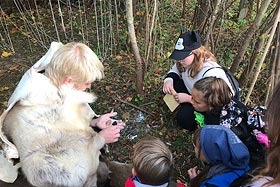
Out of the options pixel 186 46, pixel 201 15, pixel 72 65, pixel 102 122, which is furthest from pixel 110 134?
pixel 201 15

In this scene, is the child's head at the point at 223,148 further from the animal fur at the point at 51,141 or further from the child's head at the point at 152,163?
the animal fur at the point at 51,141

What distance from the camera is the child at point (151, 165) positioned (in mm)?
2148

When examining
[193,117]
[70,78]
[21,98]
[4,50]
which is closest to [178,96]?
[193,117]

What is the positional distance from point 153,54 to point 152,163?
1906 millimetres

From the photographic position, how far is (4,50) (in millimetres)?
4867

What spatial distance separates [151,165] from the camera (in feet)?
7.05

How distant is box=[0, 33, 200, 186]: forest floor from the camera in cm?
325

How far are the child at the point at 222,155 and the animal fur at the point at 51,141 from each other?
0.77 m

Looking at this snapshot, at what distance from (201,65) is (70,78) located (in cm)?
121

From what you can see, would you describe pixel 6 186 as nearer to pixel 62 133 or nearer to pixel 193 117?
pixel 62 133

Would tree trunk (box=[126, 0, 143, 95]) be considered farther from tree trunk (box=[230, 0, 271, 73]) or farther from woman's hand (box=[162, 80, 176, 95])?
tree trunk (box=[230, 0, 271, 73])

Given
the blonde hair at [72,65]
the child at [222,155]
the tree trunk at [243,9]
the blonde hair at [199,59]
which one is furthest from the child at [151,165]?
the tree trunk at [243,9]

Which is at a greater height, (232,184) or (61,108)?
(61,108)

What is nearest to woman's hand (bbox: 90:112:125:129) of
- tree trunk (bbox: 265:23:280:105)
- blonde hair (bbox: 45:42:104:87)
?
blonde hair (bbox: 45:42:104:87)
